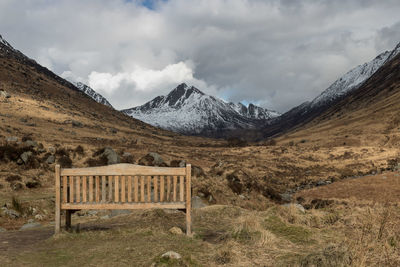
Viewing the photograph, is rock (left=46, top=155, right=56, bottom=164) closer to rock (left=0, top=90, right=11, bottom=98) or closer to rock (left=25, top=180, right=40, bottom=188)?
rock (left=25, top=180, right=40, bottom=188)

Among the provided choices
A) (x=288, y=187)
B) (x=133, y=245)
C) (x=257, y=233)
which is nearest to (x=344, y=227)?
(x=257, y=233)

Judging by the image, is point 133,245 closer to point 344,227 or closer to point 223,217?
point 223,217

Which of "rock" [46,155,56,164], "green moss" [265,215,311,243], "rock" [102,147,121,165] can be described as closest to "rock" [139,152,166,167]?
"rock" [102,147,121,165]

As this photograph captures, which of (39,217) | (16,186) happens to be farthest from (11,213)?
(16,186)

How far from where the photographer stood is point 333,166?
117 ft

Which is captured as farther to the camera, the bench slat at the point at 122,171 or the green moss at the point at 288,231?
the bench slat at the point at 122,171

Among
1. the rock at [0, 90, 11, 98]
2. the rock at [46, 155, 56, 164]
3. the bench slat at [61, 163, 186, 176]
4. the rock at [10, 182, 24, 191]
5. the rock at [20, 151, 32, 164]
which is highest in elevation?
the rock at [0, 90, 11, 98]

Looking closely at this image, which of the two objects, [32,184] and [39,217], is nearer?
[39,217]

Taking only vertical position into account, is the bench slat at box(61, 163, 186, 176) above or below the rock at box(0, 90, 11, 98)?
below

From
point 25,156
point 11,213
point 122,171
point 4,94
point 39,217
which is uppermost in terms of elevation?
point 4,94

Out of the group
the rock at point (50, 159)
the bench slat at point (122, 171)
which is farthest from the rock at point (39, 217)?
the rock at point (50, 159)

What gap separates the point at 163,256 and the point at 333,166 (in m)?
34.6

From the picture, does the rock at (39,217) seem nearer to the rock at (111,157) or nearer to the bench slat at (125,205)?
the bench slat at (125,205)

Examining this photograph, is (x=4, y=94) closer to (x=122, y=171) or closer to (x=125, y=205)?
(x=122, y=171)
